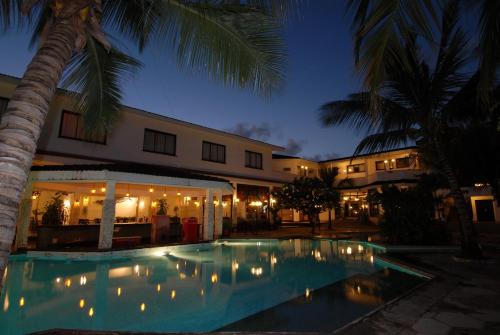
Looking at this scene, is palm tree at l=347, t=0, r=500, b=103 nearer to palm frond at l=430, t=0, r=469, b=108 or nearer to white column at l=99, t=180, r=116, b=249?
palm frond at l=430, t=0, r=469, b=108

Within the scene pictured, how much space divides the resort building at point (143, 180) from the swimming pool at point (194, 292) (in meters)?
2.88

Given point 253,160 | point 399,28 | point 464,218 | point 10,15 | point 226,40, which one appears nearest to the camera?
point 399,28

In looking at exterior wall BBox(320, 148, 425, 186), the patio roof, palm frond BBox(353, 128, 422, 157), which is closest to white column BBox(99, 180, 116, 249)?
the patio roof

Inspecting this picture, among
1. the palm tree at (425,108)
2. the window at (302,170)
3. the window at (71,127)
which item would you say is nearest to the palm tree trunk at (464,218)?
the palm tree at (425,108)

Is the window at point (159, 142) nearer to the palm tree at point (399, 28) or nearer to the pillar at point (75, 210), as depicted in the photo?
the pillar at point (75, 210)

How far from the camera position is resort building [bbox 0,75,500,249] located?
Answer: 1127cm

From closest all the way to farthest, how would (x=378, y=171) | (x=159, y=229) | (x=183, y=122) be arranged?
(x=159, y=229) → (x=183, y=122) → (x=378, y=171)

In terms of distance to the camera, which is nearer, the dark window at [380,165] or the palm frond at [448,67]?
the palm frond at [448,67]

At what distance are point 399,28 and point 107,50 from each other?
4446 mm

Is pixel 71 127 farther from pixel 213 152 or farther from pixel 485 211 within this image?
pixel 485 211

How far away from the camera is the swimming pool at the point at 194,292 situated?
4855 mm

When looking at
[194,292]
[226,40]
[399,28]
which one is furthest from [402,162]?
[226,40]

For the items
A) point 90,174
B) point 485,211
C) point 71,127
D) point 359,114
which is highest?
point 71,127

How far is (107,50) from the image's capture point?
4703 mm
